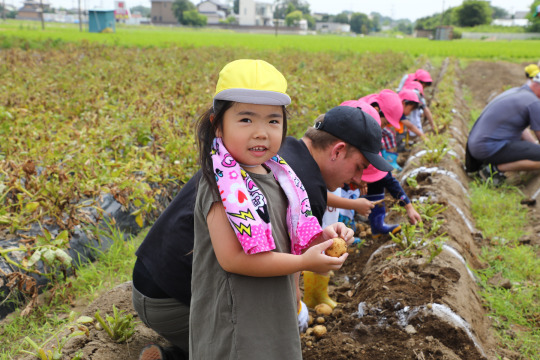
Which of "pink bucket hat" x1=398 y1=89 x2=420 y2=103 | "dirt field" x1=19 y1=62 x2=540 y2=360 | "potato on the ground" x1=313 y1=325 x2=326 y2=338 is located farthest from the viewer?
"pink bucket hat" x1=398 y1=89 x2=420 y2=103

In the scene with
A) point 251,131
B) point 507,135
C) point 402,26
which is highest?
point 402,26

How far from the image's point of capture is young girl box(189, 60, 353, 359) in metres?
1.32

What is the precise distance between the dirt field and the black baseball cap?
2.74ft

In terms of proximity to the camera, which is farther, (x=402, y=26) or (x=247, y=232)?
(x=402, y=26)

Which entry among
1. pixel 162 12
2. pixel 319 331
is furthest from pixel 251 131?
pixel 162 12

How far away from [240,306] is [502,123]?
184 inches

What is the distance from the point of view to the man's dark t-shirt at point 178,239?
70.1 inches

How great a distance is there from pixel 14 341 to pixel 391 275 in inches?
82.2

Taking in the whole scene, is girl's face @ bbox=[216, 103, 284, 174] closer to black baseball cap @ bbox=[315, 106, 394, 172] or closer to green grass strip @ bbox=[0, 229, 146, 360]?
black baseball cap @ bbox=[315, 106, 394, 172]

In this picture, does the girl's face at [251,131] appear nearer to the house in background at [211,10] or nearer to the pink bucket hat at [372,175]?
the pink bucket hat at [372,175]

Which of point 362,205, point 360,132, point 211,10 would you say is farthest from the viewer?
point 211,10

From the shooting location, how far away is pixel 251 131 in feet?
4.50

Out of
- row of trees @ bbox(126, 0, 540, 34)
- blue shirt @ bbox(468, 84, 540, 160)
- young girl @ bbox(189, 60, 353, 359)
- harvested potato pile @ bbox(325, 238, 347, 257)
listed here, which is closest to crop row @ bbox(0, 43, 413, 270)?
young girl @ bbox(189, 60, 353, 359)

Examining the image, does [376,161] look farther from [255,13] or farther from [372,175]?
[255,13]
